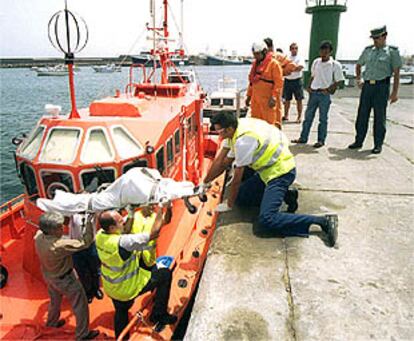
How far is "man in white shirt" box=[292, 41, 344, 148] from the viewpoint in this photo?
5.67 metres

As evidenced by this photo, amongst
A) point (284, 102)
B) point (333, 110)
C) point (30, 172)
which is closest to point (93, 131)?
point (30, 172)

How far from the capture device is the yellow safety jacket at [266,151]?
3.42 m

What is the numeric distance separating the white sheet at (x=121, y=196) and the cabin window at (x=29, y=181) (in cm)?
90

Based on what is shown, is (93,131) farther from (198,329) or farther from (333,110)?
(333,110)

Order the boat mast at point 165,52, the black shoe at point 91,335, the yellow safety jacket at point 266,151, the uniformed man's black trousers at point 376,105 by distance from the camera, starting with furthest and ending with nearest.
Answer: the boat mast at point 165,52 < the uniformed man's black trousers at point 376,105 < the yellow safety jacket at point 266,151 < the black shoe at point 91,335

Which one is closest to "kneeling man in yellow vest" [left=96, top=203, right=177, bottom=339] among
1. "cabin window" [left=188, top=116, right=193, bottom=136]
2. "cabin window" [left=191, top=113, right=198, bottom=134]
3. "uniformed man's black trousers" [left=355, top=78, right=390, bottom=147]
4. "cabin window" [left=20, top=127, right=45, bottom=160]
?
"cabin window" [left=20, top=127, right=45, bottom=160]

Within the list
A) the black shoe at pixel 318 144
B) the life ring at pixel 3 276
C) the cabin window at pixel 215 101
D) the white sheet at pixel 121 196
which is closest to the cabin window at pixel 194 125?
the black shoe at pixel 318 144

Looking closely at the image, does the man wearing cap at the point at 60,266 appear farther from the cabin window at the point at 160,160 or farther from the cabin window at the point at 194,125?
the cabin window at the point at 194,125

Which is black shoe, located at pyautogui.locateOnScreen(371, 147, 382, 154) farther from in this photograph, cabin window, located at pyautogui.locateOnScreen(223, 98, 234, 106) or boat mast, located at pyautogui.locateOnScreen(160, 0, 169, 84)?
cabin window, located at pyautogui.locateOnScreen(223, 98, 234, 106)

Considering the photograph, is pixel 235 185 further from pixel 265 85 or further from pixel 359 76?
pixel 359 76

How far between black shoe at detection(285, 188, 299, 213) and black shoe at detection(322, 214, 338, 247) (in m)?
0.53

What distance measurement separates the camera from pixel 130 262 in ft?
9.68

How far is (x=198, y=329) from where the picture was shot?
7.39 feet

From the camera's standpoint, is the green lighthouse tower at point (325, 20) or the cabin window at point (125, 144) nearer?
the cabin window at point (125, 144)
